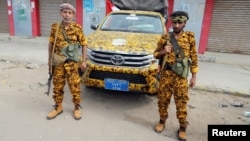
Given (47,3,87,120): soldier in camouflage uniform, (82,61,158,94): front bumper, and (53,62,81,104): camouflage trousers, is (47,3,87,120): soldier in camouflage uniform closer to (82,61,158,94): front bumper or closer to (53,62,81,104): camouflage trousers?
(53,62,81,104): camouflage trousers

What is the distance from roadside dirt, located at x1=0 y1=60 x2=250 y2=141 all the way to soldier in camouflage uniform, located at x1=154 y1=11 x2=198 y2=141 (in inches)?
17.4

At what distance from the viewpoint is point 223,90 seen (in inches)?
224

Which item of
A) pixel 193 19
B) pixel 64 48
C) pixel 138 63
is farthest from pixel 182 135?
pixel 193 19

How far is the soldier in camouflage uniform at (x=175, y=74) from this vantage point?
334 cm

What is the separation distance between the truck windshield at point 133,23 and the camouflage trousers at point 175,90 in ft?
6.64

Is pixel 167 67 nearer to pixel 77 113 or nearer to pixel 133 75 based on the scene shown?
pixel 133 75

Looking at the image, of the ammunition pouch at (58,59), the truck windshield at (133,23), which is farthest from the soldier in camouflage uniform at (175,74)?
the truck windshield at (133,23)

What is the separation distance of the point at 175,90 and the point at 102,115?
4.53ft

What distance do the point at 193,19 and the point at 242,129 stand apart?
6815mm

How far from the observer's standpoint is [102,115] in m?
4.22

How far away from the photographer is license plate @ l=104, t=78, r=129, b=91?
4130 mm

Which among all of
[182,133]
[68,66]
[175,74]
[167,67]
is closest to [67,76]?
[68,66]

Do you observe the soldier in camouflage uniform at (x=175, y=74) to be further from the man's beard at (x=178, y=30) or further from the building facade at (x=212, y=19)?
the building facade at (x=212, y=19)

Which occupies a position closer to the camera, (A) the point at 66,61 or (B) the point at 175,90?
(B) the point at 175,90
